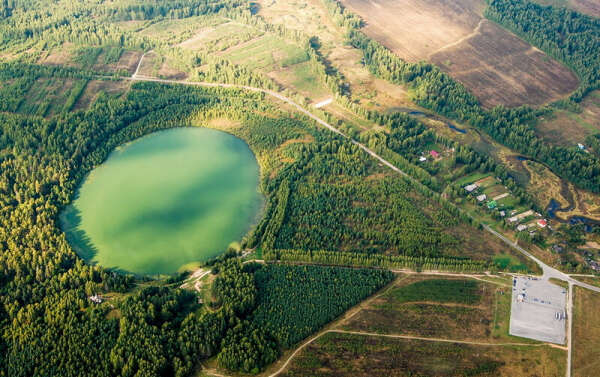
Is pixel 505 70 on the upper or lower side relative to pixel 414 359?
upper

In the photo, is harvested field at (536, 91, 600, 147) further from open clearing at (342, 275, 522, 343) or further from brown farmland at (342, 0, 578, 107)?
open clearing at (342, 275, 522, 343)

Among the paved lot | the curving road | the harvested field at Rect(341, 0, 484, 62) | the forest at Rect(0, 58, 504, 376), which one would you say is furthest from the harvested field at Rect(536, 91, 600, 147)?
the paved lot

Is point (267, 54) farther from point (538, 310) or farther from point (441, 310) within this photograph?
point (538, 310)

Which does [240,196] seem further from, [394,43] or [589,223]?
[394,43]

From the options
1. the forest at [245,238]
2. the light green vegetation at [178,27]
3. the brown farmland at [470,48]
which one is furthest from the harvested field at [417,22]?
the light green vegetation at [178,27]

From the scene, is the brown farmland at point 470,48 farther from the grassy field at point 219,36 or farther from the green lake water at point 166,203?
the green lake water at point 166,203

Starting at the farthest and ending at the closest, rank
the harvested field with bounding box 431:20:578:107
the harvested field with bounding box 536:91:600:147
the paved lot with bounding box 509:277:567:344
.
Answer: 1. the harvested field with bounding box 431:20:578:107
2. the harvested field with bounding box 536:91:600:147
3. the paved lot with bounding box 509:277:567:344

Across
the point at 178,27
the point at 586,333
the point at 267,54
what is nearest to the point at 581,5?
the point at 267,54

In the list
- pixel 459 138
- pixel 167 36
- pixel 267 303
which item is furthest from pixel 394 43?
pixel 267 303
